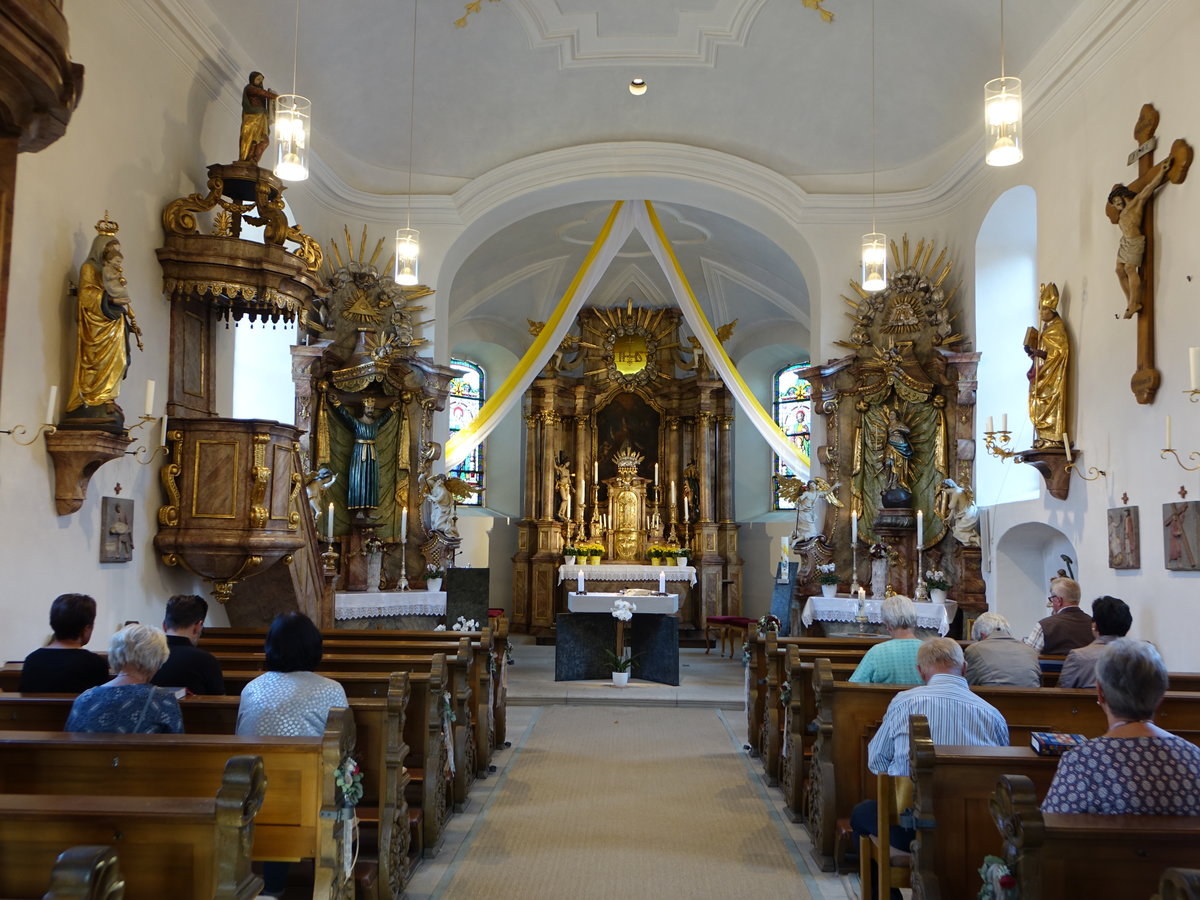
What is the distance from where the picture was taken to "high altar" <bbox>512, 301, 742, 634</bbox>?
1748 centimetres

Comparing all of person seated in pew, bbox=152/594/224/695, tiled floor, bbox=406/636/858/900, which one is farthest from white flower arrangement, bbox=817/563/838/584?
person seated in pew, bbox=152/594/224/695

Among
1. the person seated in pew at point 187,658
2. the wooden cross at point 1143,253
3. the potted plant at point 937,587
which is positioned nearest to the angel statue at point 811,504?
the potted plant at point 937,587

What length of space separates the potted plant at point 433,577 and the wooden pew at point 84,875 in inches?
385

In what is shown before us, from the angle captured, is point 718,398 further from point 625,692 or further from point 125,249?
point 125,249

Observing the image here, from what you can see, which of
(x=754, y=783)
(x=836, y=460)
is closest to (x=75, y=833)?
(x=754, y=783)

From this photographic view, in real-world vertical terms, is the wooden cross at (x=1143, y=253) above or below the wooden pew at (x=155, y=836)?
above

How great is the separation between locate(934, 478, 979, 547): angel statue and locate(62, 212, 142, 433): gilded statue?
299 inches

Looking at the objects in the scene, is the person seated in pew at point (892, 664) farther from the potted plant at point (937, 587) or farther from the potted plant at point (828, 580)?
the potted plant at point (828, 580)

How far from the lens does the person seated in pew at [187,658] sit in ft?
14.1

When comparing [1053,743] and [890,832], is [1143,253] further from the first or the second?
[1053,743]

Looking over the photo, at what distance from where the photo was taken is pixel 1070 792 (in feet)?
9.01

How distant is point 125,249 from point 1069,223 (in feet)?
23.5

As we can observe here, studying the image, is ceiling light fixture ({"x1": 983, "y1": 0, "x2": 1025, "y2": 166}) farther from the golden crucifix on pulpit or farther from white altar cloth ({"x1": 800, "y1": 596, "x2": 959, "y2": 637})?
the golden crucifix on pulpit

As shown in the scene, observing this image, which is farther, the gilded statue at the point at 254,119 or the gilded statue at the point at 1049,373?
the gilded statue at the point at 1049,373
